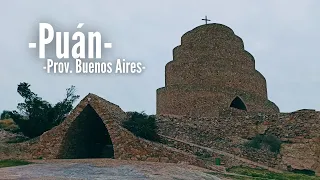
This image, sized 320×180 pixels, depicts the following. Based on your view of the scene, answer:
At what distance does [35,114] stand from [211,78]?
13.0 metres

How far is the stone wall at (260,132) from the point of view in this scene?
22.8 meters

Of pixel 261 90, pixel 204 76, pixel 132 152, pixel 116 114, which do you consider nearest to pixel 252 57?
pixel 261 90

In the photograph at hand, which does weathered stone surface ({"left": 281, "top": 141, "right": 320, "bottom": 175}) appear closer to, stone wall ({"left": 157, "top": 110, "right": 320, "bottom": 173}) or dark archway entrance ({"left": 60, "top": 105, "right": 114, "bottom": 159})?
stone wall ({"left": 157, "top": 110, "right": 320, "bottom": 173})

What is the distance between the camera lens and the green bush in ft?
78.0

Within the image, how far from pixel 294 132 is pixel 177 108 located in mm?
9945

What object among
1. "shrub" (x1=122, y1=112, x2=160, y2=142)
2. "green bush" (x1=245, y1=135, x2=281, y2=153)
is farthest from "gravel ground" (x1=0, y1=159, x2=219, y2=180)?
"green bush" (x1=245, y1=135, x2=281, y2=153)

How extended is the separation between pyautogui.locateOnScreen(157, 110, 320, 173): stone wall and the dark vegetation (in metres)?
6.24

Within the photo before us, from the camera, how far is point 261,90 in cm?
3528

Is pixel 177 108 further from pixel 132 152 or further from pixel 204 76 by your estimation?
pixel 132 152

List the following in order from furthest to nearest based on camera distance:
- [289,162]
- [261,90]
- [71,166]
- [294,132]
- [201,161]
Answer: [261,90]
[294,132]
[289,162]
[201,161]
[71,166]

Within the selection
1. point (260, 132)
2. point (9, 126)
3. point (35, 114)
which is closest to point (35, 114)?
point (35, 114)

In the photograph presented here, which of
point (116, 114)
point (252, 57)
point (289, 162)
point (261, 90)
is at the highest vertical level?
point (252, 57)

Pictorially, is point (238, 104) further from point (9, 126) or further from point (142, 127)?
point (9, 126)

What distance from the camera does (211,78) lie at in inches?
1298
